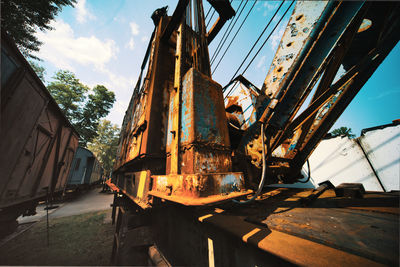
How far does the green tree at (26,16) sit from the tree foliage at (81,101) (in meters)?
8.99

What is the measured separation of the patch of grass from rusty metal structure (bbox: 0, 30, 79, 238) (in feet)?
2.87

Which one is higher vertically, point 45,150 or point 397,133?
point 397,133

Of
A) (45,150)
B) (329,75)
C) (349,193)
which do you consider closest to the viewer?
(349,193)

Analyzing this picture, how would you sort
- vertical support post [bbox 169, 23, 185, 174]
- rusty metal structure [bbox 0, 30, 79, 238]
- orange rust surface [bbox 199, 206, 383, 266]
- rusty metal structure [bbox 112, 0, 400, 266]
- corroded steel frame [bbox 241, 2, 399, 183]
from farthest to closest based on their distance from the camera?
rusty metal structure [bbox 0, 30, 79, 238] < vertical support post [bbox 169, 23, 185, 174] < corroded steel frame [bbox 241, 2, 399, 183] < rusty metal structure [bbox 112, 0, 400, 266] < orange rust surface [bbox 199, 206, 383, 266]

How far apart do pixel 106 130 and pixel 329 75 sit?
42061 mm

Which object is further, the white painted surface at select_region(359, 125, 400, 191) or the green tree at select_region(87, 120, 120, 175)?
the green tree at select_region(87, 120, 120, 175)

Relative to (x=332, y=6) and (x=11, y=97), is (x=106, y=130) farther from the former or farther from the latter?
(x=332, y=6)

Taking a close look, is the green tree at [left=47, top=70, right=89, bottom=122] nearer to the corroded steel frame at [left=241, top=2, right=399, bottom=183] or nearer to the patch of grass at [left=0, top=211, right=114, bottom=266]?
the patch of grass at [left=0, top=211, right=114, bottom=266]

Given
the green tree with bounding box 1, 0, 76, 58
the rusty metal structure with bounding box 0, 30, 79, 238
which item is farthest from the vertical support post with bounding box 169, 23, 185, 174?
the green tree with bounding box 1, 0, 76, 58

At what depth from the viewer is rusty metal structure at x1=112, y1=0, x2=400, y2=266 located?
803 mm

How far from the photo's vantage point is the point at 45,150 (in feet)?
Answer: 13.0

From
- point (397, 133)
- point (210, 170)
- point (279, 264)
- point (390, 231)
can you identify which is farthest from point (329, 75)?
point (397, 133)

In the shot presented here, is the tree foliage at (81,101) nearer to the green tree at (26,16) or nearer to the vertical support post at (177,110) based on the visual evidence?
the green tree at (26,16)

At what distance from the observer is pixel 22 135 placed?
113 inches
